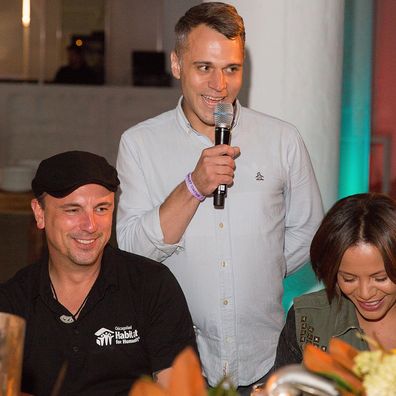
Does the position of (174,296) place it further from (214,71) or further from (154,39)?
(154,39)

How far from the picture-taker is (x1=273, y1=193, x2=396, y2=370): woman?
2387 mm

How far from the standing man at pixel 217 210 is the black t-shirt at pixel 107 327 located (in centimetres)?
16

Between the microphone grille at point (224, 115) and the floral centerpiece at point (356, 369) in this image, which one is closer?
the floral centerpiece at point (356, 369)

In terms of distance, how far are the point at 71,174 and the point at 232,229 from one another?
507 mm

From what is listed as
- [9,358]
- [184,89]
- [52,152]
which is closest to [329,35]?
[184,89]

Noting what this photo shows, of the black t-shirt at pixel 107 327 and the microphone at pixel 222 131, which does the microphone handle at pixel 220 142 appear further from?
the black t-shirt at pixel 107 327

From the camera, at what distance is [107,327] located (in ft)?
8.36

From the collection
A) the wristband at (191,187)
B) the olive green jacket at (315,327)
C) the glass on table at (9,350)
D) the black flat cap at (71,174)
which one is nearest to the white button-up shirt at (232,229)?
the wristband at (191,187)

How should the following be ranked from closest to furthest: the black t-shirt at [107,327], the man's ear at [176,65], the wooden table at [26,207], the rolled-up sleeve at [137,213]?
the black t-shirt at [107,327] < the rolled-up sleeve at [137,213] < the man's ear at [176,65] < the wooden table at [26,207]

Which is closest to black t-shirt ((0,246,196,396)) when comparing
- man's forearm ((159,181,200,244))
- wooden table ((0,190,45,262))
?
man's forearm ((159,181,200,244))

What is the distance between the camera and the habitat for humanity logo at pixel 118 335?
99.7 inches

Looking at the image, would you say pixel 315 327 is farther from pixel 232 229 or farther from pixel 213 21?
pixel 213 21

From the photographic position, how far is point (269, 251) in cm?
285

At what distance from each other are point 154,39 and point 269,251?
27.8 feet
